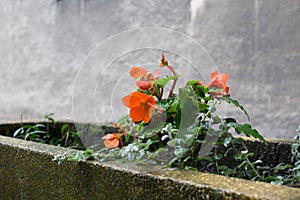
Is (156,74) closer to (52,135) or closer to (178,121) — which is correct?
(178,121)

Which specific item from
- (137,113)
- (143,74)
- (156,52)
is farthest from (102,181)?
(156,52)

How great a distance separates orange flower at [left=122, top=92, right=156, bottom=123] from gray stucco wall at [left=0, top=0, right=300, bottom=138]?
0.23 m

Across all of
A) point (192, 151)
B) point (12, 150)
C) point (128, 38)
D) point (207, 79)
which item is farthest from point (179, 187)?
point (12, 150)

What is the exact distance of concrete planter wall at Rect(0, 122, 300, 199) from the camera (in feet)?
2.04

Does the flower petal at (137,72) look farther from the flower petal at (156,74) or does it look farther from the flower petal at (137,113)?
the flower petal at (137,113)

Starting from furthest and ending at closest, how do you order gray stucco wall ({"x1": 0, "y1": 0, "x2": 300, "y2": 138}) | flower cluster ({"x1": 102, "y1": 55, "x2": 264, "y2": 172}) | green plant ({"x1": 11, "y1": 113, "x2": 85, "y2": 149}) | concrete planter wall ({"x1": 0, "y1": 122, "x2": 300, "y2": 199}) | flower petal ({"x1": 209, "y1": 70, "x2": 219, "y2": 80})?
gray stucco wall ({"x1": 0, "y1": 0, "x2": 300, "y2": 138})
green plant ({"x1": 11, "y1": 113, "x2": 85, "y2": 149})
flower petal ({"x1": 209, "y1": 70, "x2": 219, "y2": 80})
flower cluster ({"x1": 102, "y1": 55, "x2": 264, "y2": 172})
concrete planter wall ({"x1": 0, "y1": 122, "x2": 300, "y2": 199})

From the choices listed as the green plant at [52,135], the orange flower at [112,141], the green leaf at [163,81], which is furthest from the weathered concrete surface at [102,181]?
the green plant at [52,135]

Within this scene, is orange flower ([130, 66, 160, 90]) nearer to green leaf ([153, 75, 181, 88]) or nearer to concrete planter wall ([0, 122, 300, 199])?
green leaf ([153, 75, 181, 88])

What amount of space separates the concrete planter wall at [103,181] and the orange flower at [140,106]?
12 centimetres

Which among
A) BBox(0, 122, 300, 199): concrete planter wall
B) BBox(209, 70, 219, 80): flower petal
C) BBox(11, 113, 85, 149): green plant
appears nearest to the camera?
BBox(0, 122, 300, 199): concrete planter wall

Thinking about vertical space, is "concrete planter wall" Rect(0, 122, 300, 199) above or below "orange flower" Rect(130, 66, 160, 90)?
below

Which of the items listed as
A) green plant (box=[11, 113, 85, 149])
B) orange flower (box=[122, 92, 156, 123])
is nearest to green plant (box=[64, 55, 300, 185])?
orange flower (box=[122, 92, 156, 123])

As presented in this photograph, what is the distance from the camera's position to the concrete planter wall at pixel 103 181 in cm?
62

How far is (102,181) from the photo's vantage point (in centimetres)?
81
